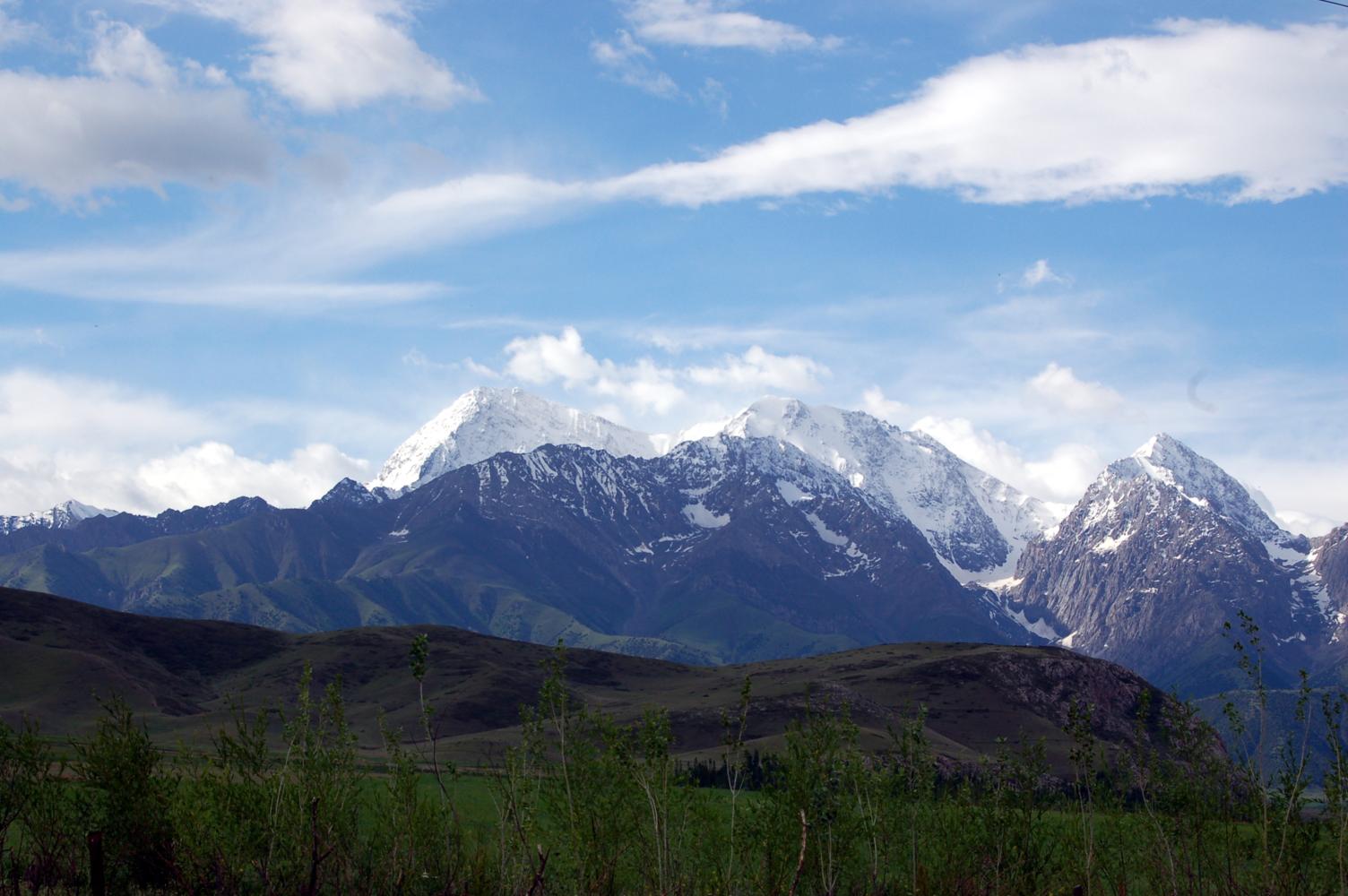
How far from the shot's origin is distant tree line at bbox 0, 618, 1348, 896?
1382 inches

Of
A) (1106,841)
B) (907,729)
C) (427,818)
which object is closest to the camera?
(427,818)

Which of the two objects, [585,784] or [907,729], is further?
[907,729]

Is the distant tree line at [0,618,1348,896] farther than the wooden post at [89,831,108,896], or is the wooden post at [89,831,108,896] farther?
the distant tree line at [0,618,1348,896]

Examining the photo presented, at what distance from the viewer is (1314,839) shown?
133ft

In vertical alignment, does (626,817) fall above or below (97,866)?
below

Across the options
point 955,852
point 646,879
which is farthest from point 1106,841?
point 646,879

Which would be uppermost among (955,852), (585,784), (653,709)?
(653,709)

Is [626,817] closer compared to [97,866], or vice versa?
[97,866]

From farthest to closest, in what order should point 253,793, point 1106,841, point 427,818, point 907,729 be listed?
point 1106,841
point 907,729
point 427,818
point 253,793

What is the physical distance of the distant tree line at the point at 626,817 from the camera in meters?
35.1

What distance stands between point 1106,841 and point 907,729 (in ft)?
41.1

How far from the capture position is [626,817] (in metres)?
39.4

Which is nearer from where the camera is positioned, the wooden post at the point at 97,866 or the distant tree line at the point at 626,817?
the wooden post at the point at 97,866

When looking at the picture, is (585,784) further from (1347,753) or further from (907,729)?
(1347,753)
